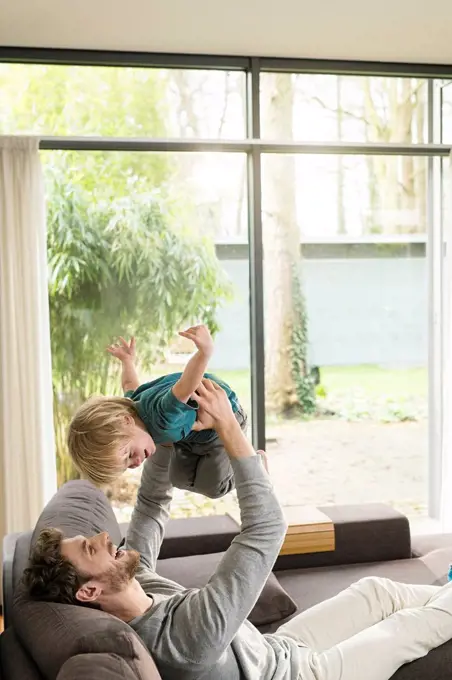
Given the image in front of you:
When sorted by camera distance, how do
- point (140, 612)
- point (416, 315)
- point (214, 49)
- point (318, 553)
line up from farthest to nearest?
point (416, 315) < point (214, 49) < point (318, 553) < point (140, 612)

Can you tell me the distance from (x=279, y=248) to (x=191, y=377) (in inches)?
102

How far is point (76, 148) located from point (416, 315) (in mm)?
2038

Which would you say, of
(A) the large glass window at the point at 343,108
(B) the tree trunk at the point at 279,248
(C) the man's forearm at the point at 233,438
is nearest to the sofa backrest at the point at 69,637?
(C) the man's forearm at the point at 233,438

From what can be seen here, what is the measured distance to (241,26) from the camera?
12.6ft

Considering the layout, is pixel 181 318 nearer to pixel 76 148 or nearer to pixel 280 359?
pixel 280 359

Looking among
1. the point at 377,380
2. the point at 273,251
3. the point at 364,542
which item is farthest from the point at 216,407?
the point at 377,380

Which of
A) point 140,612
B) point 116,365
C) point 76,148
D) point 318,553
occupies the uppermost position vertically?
point 76,148

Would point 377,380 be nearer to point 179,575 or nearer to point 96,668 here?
point 179,575

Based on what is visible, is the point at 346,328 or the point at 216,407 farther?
the point at 346,328

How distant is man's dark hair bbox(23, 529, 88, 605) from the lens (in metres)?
1.97

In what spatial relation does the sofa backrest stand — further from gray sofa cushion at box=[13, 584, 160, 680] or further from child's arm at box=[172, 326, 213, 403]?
child's arm at box=[172, 326, 213, 403]

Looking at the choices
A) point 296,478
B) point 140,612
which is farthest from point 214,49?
point 140,612

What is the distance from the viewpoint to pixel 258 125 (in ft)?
14.4

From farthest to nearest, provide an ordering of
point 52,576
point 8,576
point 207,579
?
1. point 207,579
2. point 8,576
3. point 52,576
